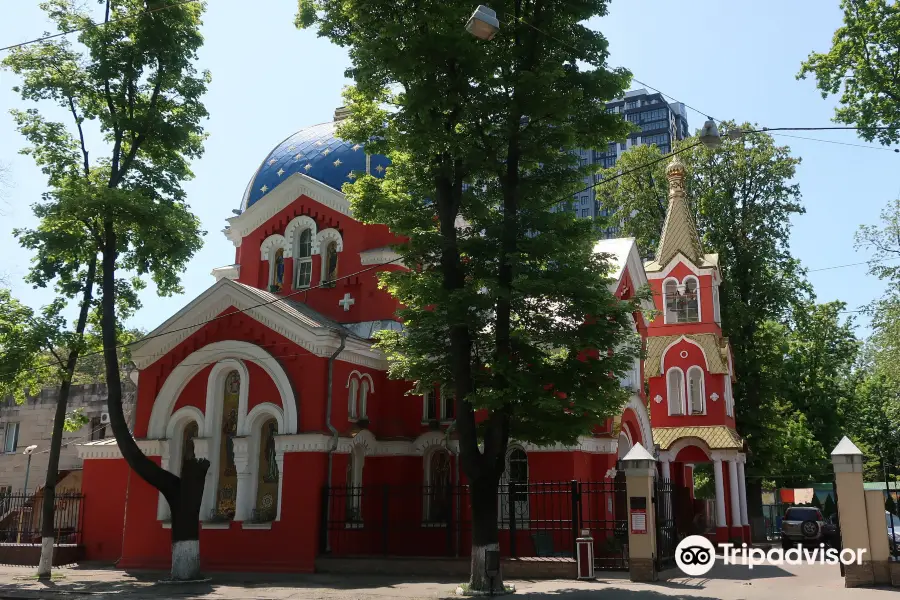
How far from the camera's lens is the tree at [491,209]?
12.7 metres

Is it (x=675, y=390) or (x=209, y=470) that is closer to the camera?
(x=209, y=470)

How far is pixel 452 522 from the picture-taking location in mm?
17578

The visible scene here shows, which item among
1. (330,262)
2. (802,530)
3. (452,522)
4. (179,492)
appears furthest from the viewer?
(802,530)

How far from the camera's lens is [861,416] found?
38.1 m

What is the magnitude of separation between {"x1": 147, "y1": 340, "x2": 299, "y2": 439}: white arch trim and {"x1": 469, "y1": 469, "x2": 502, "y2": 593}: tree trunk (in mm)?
6108

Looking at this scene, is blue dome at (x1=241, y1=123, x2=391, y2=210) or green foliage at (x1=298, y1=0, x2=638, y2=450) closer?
green foliage at (x1=298, y1=0, x2=638, y2=450)

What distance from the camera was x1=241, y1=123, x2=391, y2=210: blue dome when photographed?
21844mm

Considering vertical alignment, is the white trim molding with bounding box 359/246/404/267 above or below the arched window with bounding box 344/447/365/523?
above

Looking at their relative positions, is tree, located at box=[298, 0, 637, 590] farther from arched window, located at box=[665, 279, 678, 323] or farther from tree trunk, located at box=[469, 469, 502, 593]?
arched window, located at box=[665, 279, 678, 323]

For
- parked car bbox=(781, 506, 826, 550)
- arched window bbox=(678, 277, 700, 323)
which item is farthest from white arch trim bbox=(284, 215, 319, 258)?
parked car bbox=(781, 506, 826, 550)

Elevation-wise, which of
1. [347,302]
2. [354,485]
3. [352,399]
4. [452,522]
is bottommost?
[452,522]

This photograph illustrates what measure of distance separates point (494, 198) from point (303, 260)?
8.76m

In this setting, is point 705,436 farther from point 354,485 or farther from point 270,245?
point 270,245

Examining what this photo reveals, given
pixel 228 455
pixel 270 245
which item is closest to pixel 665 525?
Answer: pixel 228 455
